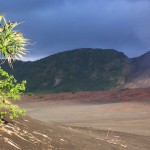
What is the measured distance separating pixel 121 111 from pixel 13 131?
2493 cm

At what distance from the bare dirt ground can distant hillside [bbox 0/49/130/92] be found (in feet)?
95.6

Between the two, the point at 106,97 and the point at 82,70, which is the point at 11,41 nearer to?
the point at 106,97

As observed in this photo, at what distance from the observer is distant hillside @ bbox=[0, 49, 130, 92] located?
84537 mm

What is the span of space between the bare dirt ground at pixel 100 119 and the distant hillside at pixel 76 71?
2915 cm

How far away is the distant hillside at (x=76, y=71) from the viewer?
84.5 meters

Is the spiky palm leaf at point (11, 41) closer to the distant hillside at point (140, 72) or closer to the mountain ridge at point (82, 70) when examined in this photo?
the distant hillside at point (140, 72)

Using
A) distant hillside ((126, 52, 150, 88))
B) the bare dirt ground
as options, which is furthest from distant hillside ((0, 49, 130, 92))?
the bare dirt ground

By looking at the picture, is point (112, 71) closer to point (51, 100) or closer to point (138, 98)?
point (51, 100)

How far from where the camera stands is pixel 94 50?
97.1m

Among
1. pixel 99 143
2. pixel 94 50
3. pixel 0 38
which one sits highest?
pixel 94 50

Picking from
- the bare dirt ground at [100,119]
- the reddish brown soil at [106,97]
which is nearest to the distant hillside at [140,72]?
the reddish brown soil at [106,97]

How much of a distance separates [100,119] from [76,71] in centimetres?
6110

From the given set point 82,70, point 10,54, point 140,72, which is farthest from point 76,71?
point 10,54

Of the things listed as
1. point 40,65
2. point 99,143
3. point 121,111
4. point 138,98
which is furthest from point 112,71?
point 99,143
